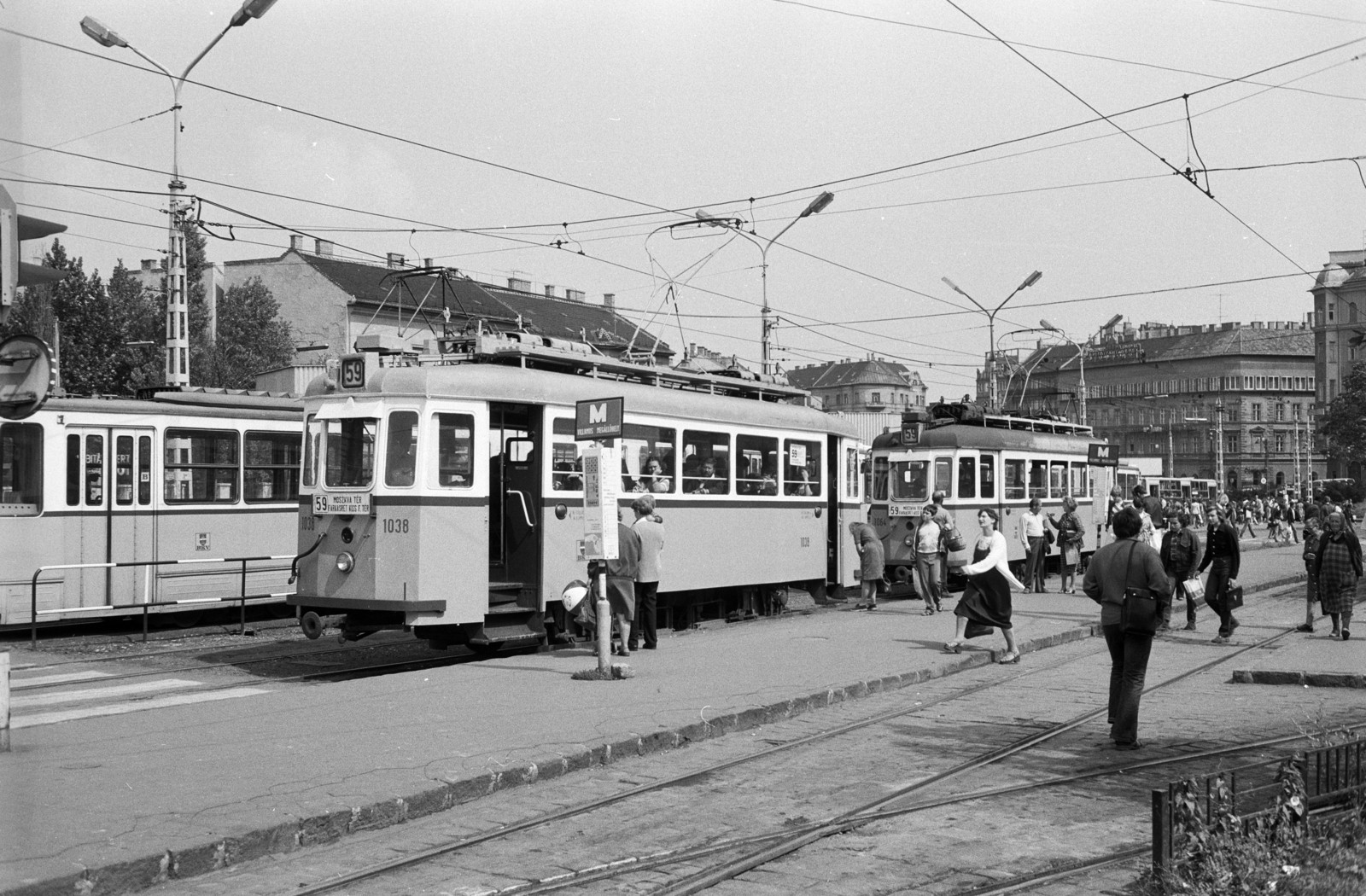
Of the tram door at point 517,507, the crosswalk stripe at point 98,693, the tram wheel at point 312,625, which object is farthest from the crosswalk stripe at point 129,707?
the tram door at point 517,507

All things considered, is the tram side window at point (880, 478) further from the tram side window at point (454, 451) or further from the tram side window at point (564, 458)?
the tram side window at point (454, 451)

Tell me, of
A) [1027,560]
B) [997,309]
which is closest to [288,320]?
[997,309]

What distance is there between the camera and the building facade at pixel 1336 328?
41.1m

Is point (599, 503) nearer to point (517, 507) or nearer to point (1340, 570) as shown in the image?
point (517, 507)

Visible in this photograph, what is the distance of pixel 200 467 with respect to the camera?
18484 mm

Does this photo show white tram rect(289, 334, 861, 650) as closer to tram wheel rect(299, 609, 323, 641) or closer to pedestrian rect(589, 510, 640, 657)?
tram wheel rect(299, 609, 323, 641)

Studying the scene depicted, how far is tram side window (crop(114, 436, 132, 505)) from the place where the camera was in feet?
57.6

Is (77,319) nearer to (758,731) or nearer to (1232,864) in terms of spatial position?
(758,731)

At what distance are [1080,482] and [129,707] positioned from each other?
917 inches

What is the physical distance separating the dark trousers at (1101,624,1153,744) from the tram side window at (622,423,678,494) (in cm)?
763

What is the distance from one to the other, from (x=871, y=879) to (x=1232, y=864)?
1.75m

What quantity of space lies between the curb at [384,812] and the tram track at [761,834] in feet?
1.96

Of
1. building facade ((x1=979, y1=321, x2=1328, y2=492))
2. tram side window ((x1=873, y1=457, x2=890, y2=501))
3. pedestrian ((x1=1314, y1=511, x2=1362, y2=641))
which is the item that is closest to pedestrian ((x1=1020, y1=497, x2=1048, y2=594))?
tram side window ((x1=873, y1=457, x2=890, y2=501))

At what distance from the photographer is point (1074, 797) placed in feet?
27.6
